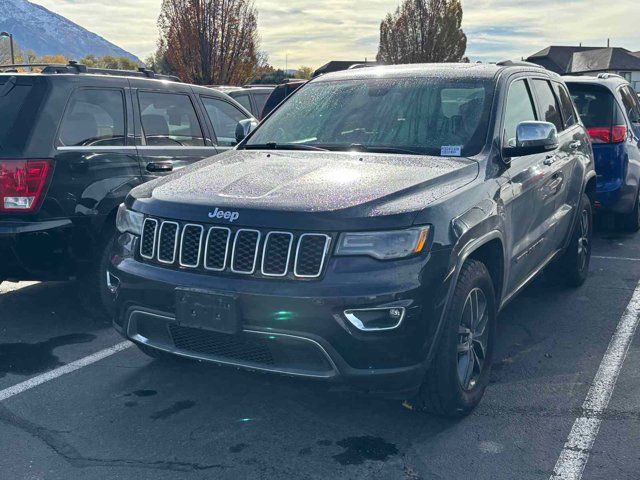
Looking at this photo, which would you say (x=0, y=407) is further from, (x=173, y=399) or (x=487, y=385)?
(x=487, y=385)

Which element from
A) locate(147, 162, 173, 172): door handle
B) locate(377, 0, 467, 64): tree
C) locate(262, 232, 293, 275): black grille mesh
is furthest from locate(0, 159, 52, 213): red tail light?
locate(377, 0, 467, 64): tree

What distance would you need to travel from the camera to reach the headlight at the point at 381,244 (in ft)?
10.9

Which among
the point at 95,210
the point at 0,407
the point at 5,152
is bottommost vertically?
the point at 0,407

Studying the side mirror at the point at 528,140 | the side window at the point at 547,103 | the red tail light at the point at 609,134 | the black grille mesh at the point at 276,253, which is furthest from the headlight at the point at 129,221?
the red tail light at the point at 609,134

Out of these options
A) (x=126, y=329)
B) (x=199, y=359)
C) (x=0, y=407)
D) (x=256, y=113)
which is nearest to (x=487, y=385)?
(x=199, y=359)

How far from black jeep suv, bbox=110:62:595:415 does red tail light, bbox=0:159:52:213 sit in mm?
1143

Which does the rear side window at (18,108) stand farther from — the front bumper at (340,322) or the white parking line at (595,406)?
the white parking line at (595,406)

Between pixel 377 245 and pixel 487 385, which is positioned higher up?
pixel 377 245

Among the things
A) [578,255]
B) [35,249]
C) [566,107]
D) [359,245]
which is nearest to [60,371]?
[35,249]

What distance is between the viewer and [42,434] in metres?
3.74

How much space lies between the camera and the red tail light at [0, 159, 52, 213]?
4898mm

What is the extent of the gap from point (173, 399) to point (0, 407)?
0.91 metres

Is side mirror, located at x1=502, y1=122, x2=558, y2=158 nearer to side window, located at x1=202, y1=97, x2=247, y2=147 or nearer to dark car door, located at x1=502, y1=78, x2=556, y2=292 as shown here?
dark car door, located at x1=502, y1=78, x2=556, y2=292

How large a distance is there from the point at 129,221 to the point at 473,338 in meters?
1.90
